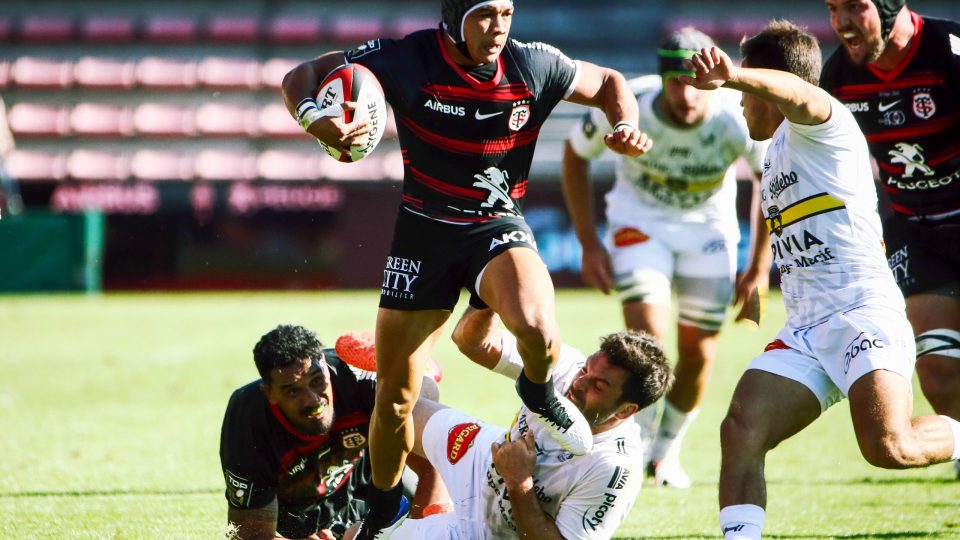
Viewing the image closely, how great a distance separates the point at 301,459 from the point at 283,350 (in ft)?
2.09

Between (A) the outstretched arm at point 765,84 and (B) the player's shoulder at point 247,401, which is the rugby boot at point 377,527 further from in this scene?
(A) the outstretched arm at point 765,84

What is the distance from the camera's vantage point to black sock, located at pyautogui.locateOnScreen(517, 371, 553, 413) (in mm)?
4590

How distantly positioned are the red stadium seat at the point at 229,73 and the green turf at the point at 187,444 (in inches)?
445

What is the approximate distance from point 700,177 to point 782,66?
2332 mm

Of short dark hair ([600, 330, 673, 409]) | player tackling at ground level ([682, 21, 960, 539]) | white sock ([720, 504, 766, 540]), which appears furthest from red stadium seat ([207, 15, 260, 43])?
white sock ([720, 504, 766, 540])

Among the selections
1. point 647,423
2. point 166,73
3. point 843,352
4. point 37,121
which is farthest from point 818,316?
point 37,121

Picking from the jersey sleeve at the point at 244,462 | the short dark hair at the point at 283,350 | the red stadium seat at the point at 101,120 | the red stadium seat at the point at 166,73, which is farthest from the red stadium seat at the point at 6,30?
the short dark hair at the point at 283,350

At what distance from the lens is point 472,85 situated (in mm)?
4879

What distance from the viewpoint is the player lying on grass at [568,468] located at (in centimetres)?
466

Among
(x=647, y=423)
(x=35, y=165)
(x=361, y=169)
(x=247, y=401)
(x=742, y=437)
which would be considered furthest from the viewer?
(x=35, y=165)

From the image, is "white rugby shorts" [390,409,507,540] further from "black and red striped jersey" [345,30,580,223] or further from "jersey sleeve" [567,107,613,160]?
"jersey sleeve" [567,107,613,160]

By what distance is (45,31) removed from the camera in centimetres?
2727

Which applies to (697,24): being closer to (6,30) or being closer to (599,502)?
(6,30)

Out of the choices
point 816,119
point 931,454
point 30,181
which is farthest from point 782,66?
point 30,181
